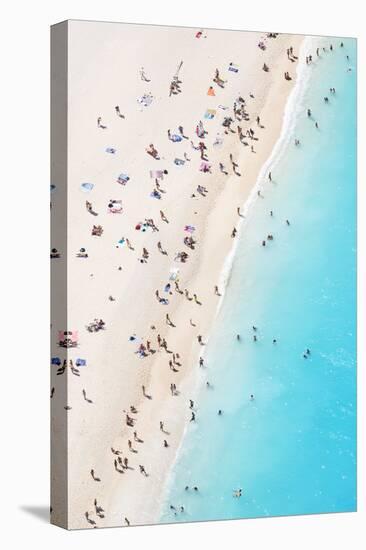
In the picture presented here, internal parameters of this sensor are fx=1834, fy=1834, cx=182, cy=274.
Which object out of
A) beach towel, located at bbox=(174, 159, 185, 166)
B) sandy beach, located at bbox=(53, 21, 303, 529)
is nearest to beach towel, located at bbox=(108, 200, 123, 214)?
sandy beach, located at bbox=(53, 21, 303, 529)

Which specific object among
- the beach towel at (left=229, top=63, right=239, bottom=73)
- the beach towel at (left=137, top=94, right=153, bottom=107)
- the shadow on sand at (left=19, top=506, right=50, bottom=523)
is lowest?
the shadow on sand at (left=19, top=506, right=50, bottom=523)

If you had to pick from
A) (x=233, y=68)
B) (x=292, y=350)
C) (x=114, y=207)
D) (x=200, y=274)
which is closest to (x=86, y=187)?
(x=114, y=207)

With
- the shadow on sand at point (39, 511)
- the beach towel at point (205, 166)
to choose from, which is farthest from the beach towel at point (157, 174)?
the shadow on sand at point (39, 511)

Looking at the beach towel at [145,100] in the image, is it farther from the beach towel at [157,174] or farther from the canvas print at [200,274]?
the beach towel at [157,174]

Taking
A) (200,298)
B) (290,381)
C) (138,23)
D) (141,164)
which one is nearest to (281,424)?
(290,381)

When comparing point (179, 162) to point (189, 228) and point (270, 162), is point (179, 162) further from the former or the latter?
point (270, 162)

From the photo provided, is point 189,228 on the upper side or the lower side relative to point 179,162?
lower

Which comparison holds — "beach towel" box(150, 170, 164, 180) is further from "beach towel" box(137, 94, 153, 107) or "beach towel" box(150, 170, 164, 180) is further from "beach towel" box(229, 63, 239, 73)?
"beach towel" box(229, 63, 239, 73)

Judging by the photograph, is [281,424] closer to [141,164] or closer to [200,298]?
[200,298]
